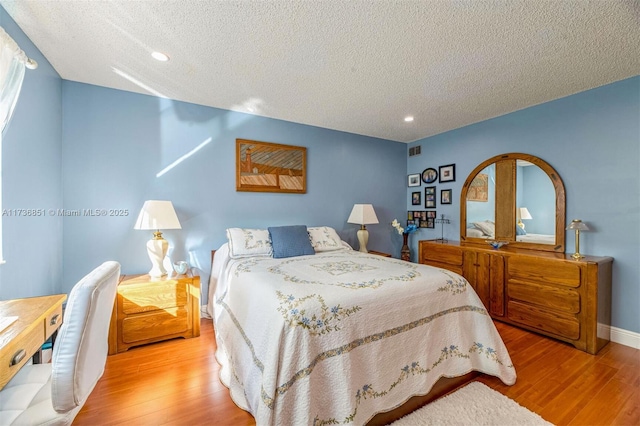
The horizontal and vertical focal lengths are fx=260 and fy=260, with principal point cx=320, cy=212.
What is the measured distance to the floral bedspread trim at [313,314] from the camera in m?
1.34

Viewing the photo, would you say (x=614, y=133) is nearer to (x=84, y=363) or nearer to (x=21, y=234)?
(x=84, y=363)

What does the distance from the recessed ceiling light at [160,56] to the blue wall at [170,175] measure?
2.83 feet

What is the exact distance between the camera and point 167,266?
284cm

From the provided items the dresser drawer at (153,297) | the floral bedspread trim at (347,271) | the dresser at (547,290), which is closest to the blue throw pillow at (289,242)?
the floral bedspread trim at (347,271)

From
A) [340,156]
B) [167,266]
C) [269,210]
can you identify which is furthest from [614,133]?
[167,266]

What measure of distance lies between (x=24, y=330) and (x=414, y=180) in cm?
459

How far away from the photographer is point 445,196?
13.1ft

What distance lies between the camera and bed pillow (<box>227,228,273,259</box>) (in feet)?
8.96

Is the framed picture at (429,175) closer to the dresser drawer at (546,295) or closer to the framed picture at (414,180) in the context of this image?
the framed picture at (414,180)

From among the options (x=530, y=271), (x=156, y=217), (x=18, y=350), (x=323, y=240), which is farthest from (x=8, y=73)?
(x=530, y=271)

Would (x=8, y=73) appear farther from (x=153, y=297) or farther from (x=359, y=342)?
(x=359, y=342)

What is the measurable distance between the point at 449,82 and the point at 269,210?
2439mm

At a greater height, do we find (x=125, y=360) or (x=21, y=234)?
(x=21, y=234)

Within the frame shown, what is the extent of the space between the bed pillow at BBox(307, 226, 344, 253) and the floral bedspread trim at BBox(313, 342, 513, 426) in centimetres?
168
